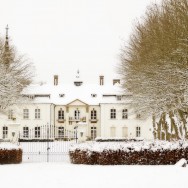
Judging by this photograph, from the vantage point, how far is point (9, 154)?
891 inches

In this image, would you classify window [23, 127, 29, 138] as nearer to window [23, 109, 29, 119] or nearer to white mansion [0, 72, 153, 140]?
white mansion [0, 72, 153, 140]

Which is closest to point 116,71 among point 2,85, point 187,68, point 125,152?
point 2,85

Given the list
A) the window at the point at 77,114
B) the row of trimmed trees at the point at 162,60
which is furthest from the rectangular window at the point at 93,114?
the row of trimmed trees at the point at 162,60

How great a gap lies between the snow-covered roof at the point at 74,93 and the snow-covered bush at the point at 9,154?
118 feet

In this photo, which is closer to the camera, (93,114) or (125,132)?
(125,132)

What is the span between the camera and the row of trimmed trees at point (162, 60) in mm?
24625

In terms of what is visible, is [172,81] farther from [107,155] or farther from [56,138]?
[56,138]

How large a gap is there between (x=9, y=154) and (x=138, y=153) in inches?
Answer: 250

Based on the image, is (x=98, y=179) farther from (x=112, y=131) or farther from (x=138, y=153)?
(x=112, y=131)

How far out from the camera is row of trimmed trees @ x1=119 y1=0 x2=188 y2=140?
24.6 m

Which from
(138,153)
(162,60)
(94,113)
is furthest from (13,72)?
(94,113)

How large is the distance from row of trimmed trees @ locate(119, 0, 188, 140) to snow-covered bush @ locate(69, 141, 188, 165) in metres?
3.87

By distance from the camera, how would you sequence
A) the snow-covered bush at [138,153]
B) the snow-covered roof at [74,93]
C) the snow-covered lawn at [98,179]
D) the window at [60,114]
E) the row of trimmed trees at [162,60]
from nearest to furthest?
the snow-covered lawn at [98,179] → the snow-covered bush at [138,153] → the row of trimmed trees at [162,60] → the snow-covered roof at [74,93] → the window at [60,114]

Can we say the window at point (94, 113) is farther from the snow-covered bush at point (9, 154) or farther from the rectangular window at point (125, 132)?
the snow-covered bush at point (9, 154)
